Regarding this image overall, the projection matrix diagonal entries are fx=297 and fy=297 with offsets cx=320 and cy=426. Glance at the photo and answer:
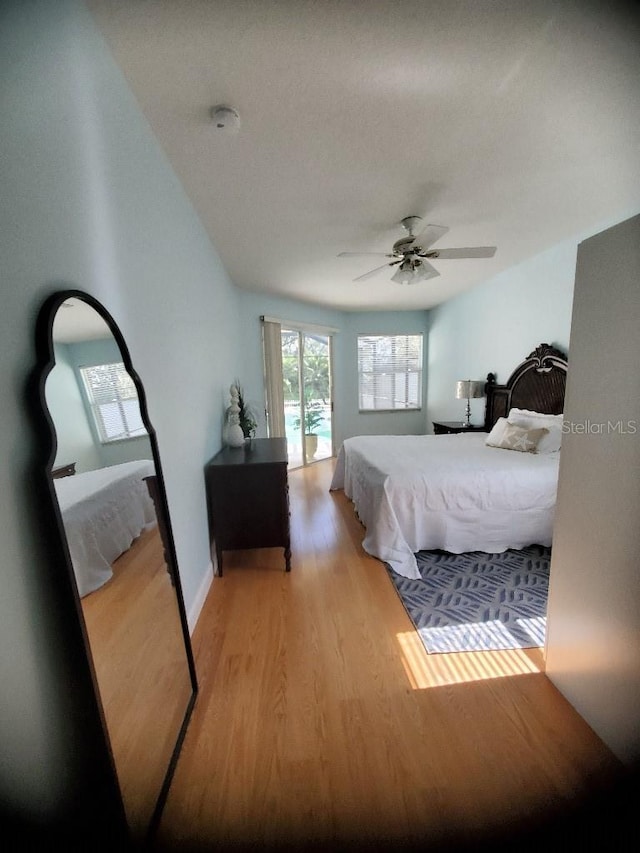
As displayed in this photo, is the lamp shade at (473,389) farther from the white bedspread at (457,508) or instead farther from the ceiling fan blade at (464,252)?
the ceiling fan blade at (464,252)

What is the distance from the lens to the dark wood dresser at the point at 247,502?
205 centimetres

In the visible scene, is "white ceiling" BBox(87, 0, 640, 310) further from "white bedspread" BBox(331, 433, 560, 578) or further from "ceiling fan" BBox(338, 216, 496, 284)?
"white bedspread" BBox(331, 433, 560, 578)

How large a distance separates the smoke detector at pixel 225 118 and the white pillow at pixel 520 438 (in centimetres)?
302

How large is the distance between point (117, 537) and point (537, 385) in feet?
12.0

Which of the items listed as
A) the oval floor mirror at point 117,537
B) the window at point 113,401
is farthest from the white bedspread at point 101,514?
the window at point 113,401

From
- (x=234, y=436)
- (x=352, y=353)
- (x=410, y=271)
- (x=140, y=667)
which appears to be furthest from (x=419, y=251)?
(x=352, y=353)

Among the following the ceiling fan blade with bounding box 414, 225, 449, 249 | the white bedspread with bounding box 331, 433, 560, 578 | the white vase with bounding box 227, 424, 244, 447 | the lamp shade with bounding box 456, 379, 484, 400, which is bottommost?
the white bedspread with bounding box 331, 433, 560, 578

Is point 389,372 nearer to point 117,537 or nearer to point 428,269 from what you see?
point 428,269

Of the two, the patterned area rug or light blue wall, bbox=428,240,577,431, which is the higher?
light blue wall, bbox=428,240,577,431

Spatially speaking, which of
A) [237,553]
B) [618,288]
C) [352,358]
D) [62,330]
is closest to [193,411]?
[62,330]

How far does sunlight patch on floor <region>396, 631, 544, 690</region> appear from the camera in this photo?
4.45 ft

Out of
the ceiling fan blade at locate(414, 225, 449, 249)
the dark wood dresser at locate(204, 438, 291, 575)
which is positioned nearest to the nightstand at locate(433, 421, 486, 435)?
the ceiling fan blade at locate(414, 225, 449, 249)

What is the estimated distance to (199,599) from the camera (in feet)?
5.88

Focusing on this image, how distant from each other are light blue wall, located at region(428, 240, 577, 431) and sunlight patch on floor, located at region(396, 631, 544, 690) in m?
2.60
